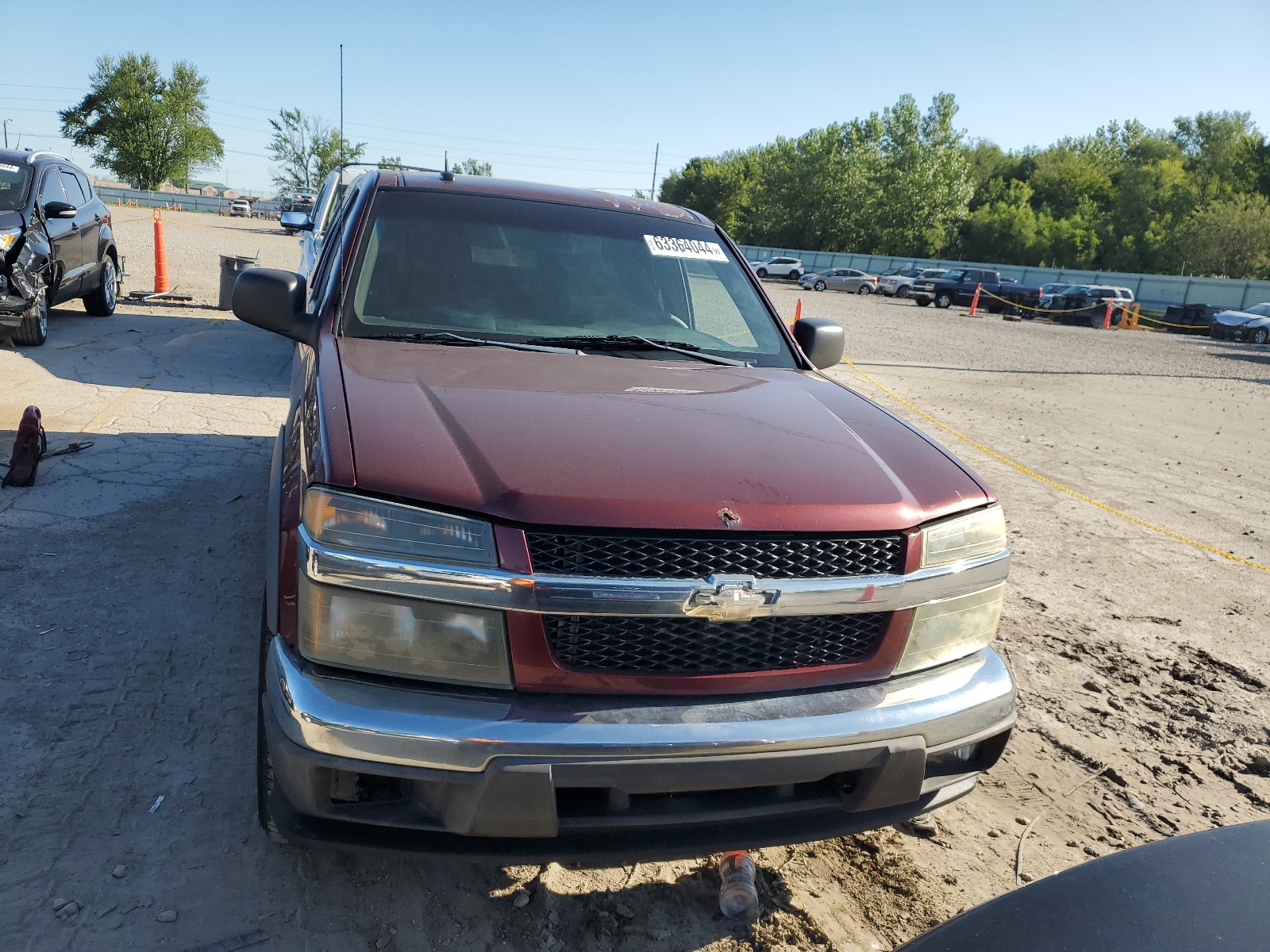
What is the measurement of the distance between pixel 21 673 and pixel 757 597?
2.72 meters

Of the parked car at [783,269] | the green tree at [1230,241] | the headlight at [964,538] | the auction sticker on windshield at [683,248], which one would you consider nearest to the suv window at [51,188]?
the auction sticker on windshield at [683,248]

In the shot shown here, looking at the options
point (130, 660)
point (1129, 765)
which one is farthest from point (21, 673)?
point (1129, 765)

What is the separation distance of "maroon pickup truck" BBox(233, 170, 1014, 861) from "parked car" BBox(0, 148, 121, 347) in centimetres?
766

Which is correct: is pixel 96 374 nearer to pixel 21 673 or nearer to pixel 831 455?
pixel 21 673

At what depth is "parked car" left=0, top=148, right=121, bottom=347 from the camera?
330 inches

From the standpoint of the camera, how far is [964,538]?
229 cm

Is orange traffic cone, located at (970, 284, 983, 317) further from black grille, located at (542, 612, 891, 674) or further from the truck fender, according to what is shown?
the truck fender

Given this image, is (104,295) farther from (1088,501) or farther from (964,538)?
(964,538)

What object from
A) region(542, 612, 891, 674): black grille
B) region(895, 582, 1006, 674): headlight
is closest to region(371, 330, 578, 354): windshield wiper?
region(542, 612, 891, 674): black grille

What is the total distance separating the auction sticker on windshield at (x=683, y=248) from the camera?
3693 mm

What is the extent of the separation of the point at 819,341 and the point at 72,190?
10089 millimetres

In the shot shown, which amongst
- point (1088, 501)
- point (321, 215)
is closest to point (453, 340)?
point (1088, 501)

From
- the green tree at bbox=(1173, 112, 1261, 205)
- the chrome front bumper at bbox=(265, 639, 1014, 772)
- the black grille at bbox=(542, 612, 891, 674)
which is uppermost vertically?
the green tree at bbox=(1173, 112, 1261, 205)

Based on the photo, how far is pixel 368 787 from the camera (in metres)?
1.93
